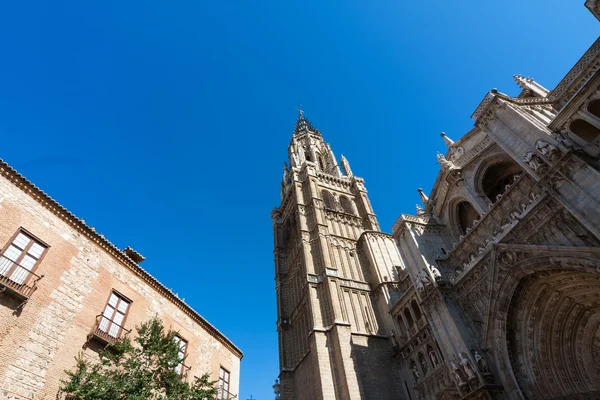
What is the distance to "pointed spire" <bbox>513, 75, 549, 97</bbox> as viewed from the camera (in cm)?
2018

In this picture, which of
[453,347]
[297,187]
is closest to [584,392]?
[453,347]

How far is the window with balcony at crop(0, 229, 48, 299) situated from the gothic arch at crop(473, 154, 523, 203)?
20903mm

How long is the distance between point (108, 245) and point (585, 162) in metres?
19.3

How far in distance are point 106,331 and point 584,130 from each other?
793 inches

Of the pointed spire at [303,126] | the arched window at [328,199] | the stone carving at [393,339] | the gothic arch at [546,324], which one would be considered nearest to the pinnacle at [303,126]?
the pointed spire at [303,126]

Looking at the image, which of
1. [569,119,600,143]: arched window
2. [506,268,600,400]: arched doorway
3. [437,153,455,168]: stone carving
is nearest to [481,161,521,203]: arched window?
[437,153,455,168]: stone carving

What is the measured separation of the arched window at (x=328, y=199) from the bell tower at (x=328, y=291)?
11cm

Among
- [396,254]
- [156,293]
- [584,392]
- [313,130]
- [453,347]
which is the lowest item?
[584,392]

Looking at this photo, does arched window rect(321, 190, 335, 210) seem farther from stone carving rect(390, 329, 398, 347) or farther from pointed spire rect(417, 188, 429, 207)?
stone carving rect(390, 329, 398, 347)

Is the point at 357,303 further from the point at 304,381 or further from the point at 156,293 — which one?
the point at 156,293

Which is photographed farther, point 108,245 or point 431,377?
point 431,377

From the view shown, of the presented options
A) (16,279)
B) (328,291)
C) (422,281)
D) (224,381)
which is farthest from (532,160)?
(16,279)

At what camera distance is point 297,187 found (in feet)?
131

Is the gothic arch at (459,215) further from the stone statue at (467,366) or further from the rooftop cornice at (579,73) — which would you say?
the stone statue at (467,366)
